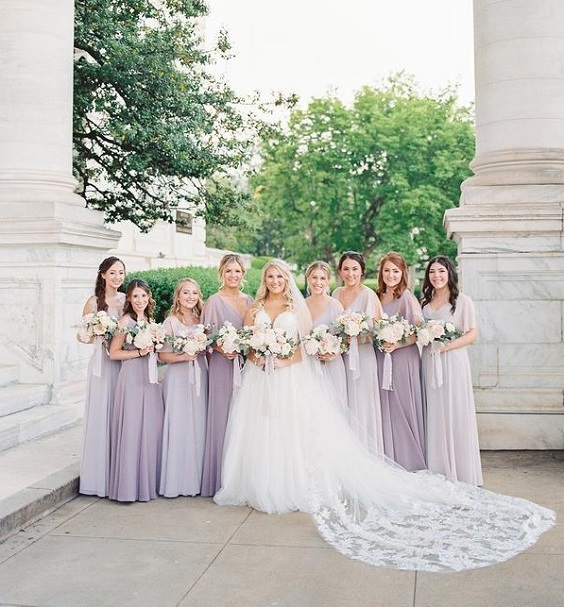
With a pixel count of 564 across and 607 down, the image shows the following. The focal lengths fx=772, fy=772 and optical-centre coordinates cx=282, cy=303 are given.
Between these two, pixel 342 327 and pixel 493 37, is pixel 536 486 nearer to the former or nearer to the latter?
pixel 342 327

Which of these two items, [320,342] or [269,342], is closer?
[269,342]

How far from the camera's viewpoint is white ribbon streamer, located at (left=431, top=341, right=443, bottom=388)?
24.2 feet

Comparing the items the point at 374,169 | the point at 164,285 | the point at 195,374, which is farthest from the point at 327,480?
the point at 374,169

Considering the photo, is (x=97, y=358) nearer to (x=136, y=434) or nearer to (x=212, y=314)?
(x=136, y=434)

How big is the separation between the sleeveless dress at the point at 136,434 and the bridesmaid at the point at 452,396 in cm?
263

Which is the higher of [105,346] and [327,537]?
[105,346]

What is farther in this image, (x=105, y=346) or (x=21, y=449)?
(x=21, y=449)

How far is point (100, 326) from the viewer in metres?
7.00

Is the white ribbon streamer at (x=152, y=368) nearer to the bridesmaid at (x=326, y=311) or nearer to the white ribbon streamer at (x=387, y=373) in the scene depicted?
the bridesmaid at (x=326, y=311)

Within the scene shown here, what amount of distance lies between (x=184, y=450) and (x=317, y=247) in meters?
32.6

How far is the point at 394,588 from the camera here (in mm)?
4852

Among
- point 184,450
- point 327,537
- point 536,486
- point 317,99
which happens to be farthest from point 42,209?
point 317,99

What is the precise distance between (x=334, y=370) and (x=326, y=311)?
59cm

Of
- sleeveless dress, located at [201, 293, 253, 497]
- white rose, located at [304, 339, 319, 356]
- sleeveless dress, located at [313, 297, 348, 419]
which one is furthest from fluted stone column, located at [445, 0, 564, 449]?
sleeveless dress, located at [201, 293, 253, 497]
